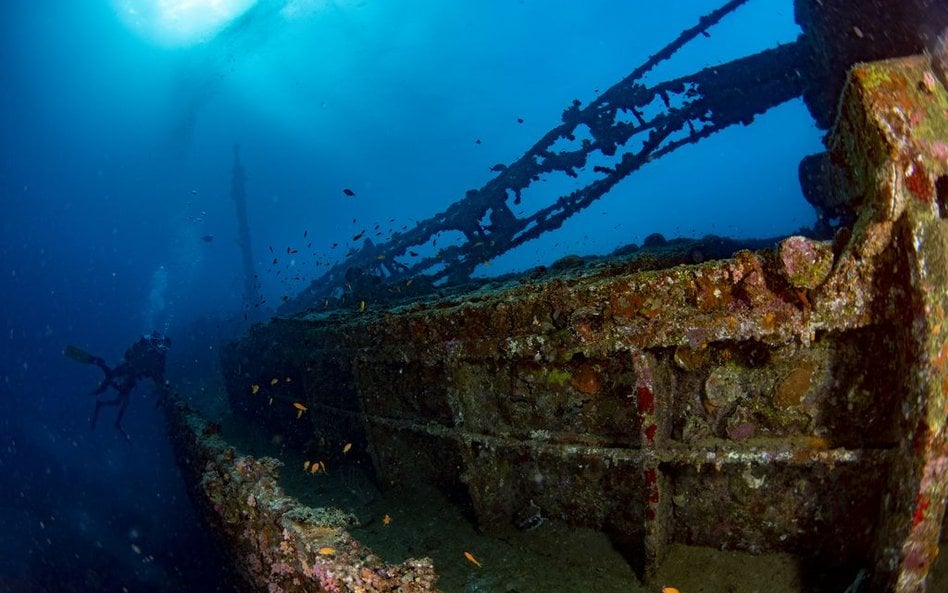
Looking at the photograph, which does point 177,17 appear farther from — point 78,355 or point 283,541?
point 283,541

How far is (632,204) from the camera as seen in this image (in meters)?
189

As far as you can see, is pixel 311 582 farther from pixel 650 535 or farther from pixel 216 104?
pixel 216 104

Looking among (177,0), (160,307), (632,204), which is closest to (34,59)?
(177,0)

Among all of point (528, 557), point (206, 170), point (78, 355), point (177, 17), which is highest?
point (177, 17)

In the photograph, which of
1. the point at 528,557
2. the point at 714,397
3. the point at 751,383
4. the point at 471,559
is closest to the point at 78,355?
the point at 471,559

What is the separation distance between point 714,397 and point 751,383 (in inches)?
8.6

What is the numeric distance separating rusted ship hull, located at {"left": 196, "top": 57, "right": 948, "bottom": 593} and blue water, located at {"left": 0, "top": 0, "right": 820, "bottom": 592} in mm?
8299

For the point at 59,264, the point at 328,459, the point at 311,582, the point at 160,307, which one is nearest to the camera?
the point at 311,582

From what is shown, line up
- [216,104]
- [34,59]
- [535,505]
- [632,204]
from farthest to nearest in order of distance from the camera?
[632,204]
[216,104]
[34,59]
[535,505]

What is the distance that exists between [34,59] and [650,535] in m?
106

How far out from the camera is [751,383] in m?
2.94

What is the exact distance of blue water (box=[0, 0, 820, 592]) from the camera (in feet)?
63.3

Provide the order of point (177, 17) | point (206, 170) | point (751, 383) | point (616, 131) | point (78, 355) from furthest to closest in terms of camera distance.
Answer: point (206, 170), point (177, 17), point (78, 355), point (616, 131), point (751, 383)

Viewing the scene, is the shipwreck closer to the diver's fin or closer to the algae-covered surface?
the algae-covered surface
